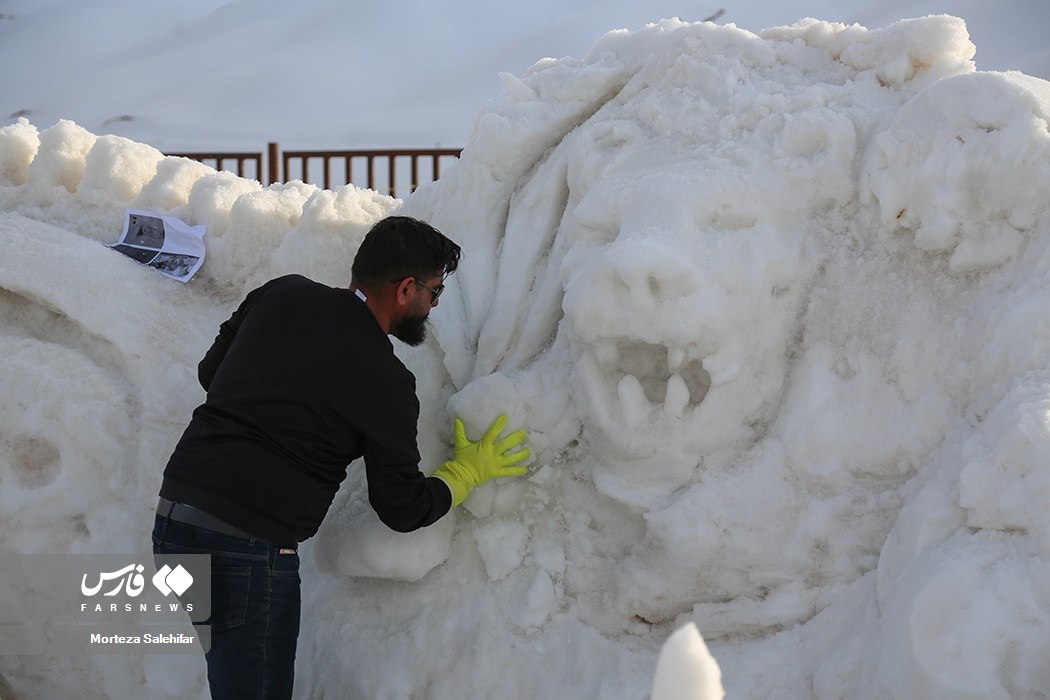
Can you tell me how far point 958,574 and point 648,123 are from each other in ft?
4.12

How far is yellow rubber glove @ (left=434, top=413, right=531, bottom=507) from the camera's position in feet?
7.39

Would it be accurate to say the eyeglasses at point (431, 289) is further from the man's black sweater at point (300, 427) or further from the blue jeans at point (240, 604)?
the blue jeans at point (240, 604)

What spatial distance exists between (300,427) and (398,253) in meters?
0.41

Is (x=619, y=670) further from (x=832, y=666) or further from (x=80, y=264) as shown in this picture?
(x=80, y=264)

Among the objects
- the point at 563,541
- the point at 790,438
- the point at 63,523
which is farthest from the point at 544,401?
the point at 63,523

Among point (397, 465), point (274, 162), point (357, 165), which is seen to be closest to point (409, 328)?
point (397, 465)

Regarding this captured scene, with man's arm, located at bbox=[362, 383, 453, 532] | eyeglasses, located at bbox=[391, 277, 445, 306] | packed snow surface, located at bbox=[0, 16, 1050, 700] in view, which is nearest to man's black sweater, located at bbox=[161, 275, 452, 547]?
man's arm, located at bbox=[362, 383, 453, 532]

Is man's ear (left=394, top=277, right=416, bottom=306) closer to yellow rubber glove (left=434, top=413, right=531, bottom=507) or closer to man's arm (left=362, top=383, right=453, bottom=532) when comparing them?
man's arm (left=362, top=383, right=453, bottom=532)

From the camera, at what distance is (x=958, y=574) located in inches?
64.9

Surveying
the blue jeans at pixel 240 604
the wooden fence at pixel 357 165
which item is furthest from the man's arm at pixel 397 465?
the wooden fence at pixel 357 165

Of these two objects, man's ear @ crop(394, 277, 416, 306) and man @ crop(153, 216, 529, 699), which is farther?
man's ear @ crop(394, 277, 416, 306)

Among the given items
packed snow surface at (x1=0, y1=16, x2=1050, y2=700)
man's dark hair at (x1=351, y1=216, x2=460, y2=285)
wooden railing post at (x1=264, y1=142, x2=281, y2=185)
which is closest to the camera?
packed snow surface at (x1=0, y1=16, x2=1050, y2=700)

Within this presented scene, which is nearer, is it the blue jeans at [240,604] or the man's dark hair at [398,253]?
the blue jeans at [240,604]

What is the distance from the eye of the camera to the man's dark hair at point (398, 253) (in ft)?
7.08
